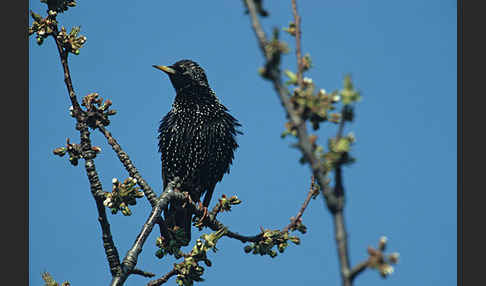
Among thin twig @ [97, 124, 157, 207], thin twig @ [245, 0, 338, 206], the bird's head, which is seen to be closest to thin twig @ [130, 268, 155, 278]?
thin twig @ [97, 124, 157, 207]

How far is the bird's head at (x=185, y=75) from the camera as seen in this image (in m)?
8.27

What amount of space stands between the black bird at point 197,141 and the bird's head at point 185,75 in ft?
0.39

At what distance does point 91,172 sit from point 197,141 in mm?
3595

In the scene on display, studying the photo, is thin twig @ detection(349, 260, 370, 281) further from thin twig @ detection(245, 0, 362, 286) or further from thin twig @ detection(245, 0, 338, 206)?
thin twig @ detection(245, 0, 338, 206)

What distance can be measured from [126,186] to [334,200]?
2654 millimetres

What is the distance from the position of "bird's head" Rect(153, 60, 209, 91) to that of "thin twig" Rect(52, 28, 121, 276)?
3.88 m

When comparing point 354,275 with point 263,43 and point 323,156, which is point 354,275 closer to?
Answer: point 323,156

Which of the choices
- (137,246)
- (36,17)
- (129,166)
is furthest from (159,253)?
(36,17)

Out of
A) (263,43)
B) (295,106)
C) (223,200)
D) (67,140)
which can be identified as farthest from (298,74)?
(223,200)

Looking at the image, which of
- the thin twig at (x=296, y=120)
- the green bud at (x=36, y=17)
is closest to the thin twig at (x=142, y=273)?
the green bud at (x=36, y=17)

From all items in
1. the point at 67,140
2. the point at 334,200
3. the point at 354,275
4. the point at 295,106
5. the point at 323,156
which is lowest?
the point at 354,275

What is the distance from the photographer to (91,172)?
403 cm

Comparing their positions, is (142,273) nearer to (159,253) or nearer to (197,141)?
(159,253)

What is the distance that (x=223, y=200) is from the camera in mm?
4980
